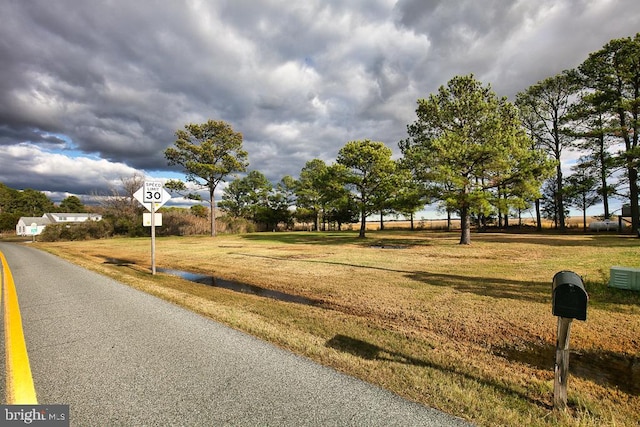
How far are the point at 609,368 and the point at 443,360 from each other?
2113 millimetres

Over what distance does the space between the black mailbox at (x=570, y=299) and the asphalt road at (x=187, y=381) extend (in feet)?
4.26

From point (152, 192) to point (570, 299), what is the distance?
37.8ft

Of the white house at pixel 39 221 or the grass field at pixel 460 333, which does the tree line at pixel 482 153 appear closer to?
the grass field at pixel 460 333

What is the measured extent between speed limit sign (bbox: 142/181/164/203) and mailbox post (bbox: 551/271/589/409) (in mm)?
11290

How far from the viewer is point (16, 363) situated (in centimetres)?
337

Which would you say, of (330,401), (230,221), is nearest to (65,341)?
(330,401)

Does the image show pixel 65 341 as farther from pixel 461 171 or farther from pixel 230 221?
pixel 230 221

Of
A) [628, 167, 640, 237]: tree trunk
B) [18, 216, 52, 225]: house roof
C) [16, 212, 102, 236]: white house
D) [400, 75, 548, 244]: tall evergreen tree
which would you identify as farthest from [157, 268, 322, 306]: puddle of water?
[18, 216, 52, 225]: house roof

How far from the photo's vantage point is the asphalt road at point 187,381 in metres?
2.42

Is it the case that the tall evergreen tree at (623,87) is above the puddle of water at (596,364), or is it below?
above

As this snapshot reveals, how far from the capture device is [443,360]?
148 inches

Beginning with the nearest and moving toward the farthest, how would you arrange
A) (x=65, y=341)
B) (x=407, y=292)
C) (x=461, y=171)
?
(x=65, y=341), (x=407, y=292), (x=461, y=171)

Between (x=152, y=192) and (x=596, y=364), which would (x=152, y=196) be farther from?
(x=596, y=364)

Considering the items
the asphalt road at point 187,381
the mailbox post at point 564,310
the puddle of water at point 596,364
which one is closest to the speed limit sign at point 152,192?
the asphalt road at point 187,381
